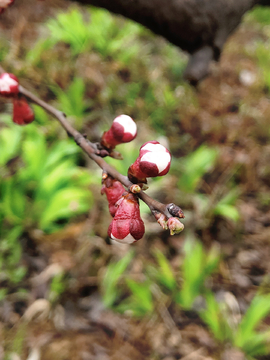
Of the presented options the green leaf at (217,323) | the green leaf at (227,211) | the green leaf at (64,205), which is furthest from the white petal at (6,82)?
the green leaf at (227,211)

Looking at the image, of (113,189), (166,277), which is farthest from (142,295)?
(113,189)

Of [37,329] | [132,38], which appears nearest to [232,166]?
[37,329]

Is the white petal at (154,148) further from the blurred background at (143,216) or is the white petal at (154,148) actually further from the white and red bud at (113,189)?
the blurred background at (143,216)

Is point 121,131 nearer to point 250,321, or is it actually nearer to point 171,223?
point 171,223

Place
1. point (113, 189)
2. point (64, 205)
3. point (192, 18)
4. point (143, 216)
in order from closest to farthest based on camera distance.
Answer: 1. point (113, 189)
2. point (192, 18)
3. point (64, 205)
4. point (143, 216)

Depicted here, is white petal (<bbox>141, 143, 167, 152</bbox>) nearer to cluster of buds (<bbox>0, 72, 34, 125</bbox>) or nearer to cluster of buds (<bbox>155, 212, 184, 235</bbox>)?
cluster of buds (<bbox>155, 212, 184, 235</bbox>)

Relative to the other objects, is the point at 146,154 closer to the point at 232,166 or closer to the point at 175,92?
the point at 232,166
